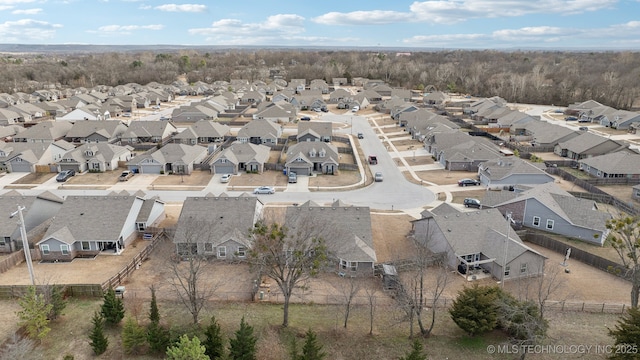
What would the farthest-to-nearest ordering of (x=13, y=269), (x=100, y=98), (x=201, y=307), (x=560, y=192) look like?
(x=100, y=98)
(x=560, y=192)
(x=13, y=269)
(x=201, y=307)

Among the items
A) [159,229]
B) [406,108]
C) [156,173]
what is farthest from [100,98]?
[159,229]

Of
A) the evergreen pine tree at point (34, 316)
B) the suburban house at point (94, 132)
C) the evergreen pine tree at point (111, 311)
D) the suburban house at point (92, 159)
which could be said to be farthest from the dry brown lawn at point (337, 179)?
the suburban house at point (94, 132)

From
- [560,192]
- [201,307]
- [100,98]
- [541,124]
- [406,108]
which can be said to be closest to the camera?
[201,307]

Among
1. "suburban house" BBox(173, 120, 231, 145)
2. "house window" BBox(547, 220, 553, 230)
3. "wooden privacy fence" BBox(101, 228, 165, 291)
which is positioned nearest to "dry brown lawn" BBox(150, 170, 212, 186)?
"suburban house" BBox(173, 120, 231, 145)

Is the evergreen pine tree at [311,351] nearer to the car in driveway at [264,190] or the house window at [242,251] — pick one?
the house window at [242,251]

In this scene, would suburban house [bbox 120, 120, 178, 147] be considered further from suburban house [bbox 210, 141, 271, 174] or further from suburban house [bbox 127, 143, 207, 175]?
suburban house [bbox 210, 141, 271, 174]

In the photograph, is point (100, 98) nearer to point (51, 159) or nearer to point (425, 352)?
point (51, 159)
